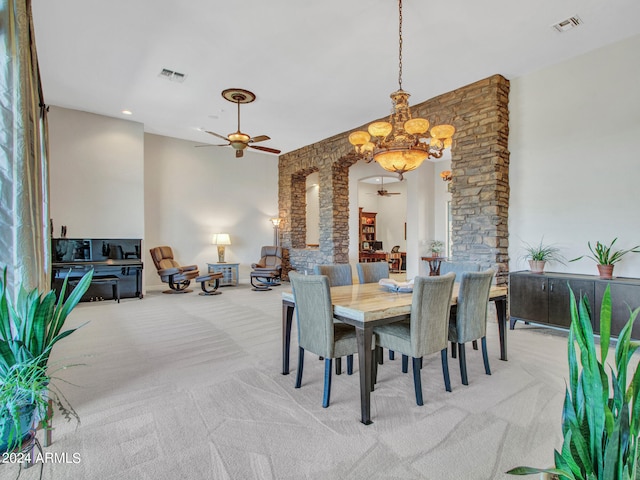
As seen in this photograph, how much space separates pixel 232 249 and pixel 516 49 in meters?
7.06

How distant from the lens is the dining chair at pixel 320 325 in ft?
7.66

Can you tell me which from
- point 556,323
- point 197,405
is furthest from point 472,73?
point 197,405

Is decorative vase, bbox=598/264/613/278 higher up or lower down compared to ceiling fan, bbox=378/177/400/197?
lower down

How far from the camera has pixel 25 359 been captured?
1532 mm

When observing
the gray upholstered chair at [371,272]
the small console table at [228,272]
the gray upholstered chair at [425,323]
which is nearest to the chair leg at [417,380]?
the gray upholstered chair at [425,323]

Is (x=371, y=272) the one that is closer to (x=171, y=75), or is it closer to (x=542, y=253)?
(x=542, y=253)

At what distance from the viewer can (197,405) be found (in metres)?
2.39

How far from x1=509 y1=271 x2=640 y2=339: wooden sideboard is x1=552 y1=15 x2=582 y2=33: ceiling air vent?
272 cm

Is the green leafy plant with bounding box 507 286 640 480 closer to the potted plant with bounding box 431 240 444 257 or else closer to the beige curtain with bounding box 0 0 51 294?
the beige curtain with bounding box 0 0 51 294

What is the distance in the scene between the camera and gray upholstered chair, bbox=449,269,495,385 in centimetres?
270

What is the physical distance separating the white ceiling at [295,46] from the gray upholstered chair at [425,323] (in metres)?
2.76

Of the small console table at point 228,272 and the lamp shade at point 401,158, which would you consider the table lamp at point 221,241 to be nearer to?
the small console table at point 228,272

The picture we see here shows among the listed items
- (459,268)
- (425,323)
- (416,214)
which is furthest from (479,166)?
(416,214)

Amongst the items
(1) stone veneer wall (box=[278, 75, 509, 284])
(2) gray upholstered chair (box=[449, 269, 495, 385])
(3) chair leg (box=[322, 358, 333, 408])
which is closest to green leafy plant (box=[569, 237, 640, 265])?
(1) stone veneer wall (box=[278, 75, 509, 284])
